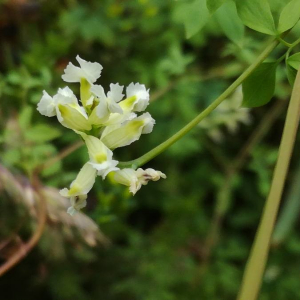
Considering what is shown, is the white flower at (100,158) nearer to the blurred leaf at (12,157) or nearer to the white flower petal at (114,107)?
the white flower petal at (114,107)

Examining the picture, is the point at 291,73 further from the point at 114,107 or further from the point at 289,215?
the point at 289,215

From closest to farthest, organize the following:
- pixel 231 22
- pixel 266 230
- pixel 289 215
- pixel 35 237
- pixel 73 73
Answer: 1. pixel 266 230
2. pixel 73 73
3. pixel 231 22
4. pixel 35 237
5. pixel 289 215

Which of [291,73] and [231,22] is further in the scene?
[231,22]

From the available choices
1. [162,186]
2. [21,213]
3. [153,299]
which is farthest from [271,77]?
[162,186]

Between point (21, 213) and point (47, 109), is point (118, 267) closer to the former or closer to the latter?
point (21, 213)

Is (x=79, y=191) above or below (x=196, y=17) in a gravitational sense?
below

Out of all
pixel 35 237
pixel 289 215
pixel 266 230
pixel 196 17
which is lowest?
pixel 266 230

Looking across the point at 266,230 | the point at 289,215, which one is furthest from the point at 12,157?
the point at 289,215
